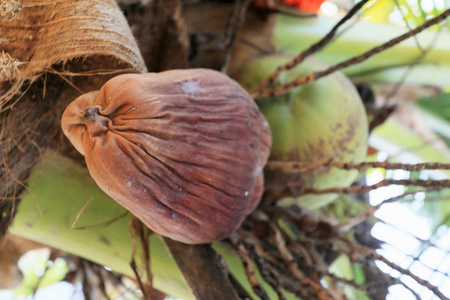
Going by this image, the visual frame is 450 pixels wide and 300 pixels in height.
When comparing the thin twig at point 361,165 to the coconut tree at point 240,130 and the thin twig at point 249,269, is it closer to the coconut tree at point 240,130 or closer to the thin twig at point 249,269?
the coconut tree at point 240,130

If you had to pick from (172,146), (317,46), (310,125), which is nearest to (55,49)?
(172,146)

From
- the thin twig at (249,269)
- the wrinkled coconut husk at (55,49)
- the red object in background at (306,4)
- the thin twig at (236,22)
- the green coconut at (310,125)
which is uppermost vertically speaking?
the wrinkled coconut husk at (55,49)

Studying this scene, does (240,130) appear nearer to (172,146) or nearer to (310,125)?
(172,146)

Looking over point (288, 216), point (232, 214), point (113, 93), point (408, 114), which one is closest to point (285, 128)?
point (288, 216)

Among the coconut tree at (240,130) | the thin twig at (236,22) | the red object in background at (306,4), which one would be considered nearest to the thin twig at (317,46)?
the coconut tree at (240,130)

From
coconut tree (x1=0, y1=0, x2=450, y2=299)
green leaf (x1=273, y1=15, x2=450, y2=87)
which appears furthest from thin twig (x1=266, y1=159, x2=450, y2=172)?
green leaf (x1=273, y1=15, x2=450, y2=87)

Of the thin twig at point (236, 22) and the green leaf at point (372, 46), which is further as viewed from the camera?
the green leaf at point (372, 46)
